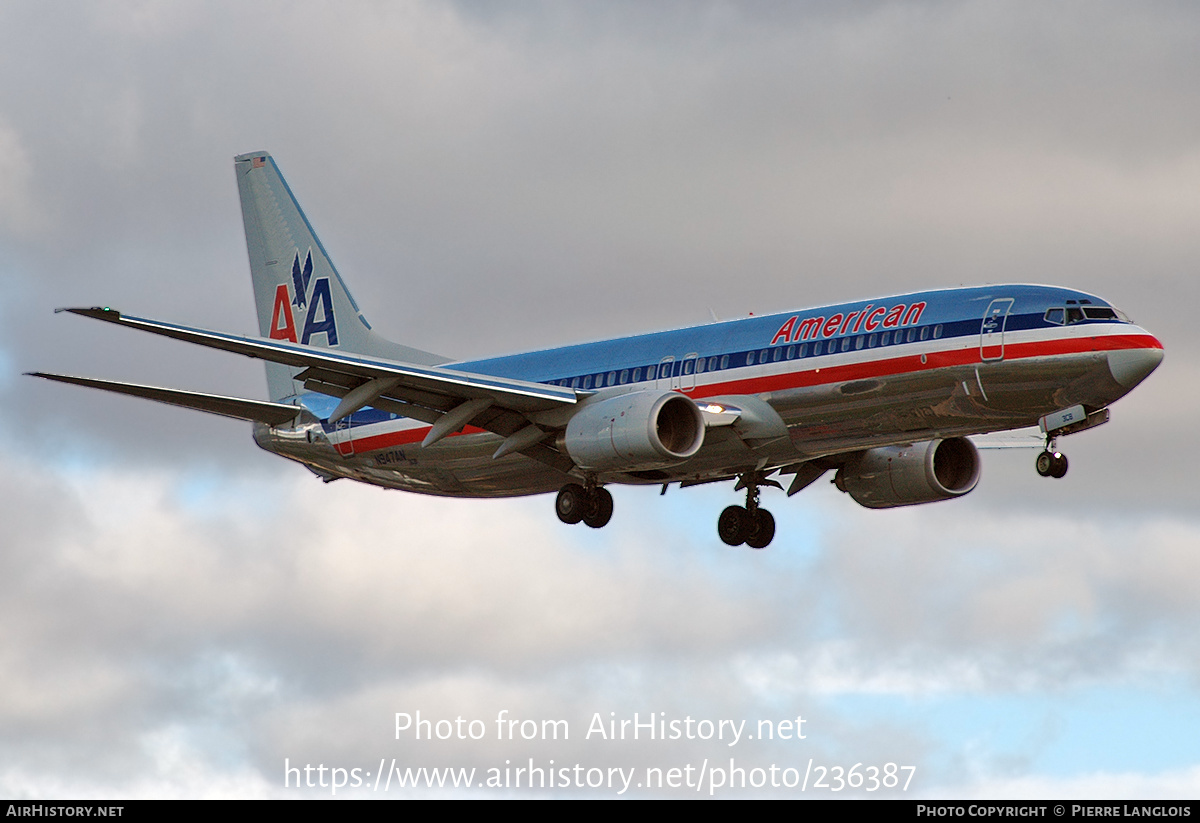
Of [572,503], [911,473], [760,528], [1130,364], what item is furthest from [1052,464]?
[572,503]

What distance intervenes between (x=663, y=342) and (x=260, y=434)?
582 inches

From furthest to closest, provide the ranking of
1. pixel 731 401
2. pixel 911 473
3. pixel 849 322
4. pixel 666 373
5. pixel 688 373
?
1. pixel 911 473
2. pixel 666 373
3. pixel 688 373
4. pixel 731 401
5. pixel 849 322

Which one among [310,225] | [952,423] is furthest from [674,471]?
[310,225]

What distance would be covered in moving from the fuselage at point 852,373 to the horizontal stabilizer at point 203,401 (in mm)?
4675

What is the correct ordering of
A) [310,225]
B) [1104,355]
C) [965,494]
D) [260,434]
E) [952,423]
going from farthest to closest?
[310,225], [260,434], [965,494], [952,423], [1104,355]

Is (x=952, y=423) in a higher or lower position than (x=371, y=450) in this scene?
lower

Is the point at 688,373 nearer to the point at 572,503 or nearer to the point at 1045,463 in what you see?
the point at 572,503

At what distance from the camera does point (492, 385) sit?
44938mm

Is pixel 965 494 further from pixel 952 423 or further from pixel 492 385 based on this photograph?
pixel 492 385

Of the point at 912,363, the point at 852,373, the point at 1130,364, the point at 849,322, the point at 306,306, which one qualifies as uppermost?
the point at 306,306

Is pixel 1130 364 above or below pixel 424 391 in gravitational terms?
below

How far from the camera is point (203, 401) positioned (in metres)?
48.8

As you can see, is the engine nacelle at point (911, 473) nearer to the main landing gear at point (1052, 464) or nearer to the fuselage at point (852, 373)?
the fuselage at point (852, 373)

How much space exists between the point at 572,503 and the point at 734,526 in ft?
17.8
